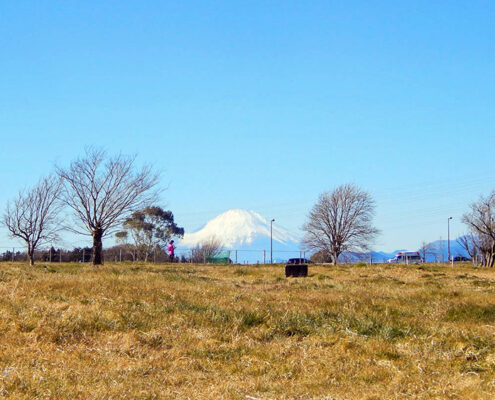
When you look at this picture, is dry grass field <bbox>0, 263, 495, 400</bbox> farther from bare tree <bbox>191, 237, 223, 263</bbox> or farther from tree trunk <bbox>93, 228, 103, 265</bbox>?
bare tree <bbox>191, 237, 223, 263</bbox>


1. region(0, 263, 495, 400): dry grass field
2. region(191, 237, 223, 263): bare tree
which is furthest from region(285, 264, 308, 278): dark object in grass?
region(191, 237, 223, 263): bare tree

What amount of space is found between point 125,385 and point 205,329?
318 cm

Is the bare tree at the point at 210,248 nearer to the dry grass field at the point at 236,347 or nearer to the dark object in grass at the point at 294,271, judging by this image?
the dark object in grass at the point at 294,271

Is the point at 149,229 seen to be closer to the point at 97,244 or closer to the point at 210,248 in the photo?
the point at 210,248

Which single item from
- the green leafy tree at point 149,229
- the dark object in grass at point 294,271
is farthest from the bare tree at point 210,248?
the dark object in grass at point 294,271

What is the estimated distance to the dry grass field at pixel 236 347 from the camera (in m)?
6.04

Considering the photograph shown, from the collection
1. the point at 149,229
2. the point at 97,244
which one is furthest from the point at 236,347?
the point at 149,229

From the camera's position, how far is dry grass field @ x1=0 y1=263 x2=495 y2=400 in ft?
19.8

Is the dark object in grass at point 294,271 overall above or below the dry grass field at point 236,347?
above

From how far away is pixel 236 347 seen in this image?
8.09 metres

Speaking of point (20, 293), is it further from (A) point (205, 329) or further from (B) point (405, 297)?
(B) point (405, 297)

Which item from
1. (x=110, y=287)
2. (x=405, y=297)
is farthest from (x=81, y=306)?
(x=405, y=297)

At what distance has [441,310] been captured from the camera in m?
11.7

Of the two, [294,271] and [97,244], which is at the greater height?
[97,244]
